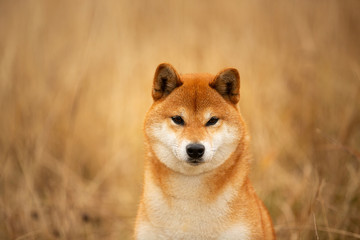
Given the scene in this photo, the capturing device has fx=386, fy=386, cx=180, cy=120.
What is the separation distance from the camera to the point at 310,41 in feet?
19.5

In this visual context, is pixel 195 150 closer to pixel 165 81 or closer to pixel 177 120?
pixel 177 120

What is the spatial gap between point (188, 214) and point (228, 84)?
1.11 metres

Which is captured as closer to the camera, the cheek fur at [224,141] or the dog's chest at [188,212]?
the dog's chest at [188,212]

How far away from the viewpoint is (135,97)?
21.0ft

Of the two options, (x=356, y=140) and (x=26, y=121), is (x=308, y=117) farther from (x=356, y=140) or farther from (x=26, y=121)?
(x=26, y=121)

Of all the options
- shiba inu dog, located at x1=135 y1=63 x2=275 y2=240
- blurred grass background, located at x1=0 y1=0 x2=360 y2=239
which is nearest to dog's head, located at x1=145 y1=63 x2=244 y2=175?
shiba inu dog, located at x1=135 y1=63 x2=275 y2=240

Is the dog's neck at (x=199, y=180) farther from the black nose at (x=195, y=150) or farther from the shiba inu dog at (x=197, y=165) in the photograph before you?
the black nose at (x=195, y=150)

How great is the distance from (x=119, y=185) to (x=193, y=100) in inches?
121

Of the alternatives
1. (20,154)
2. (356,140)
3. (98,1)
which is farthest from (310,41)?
(20,154)

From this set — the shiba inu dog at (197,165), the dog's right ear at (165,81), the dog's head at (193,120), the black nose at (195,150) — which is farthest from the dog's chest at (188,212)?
the dog's right ear at (165,81)

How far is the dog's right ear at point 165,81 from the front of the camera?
314cm

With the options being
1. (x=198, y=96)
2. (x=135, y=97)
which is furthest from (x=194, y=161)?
(x=135, y=97)

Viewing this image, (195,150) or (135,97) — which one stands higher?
(135,97)

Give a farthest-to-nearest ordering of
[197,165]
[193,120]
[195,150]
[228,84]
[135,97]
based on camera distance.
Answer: [135,97], [228,84], [193,120], [197,165], [195,150]
